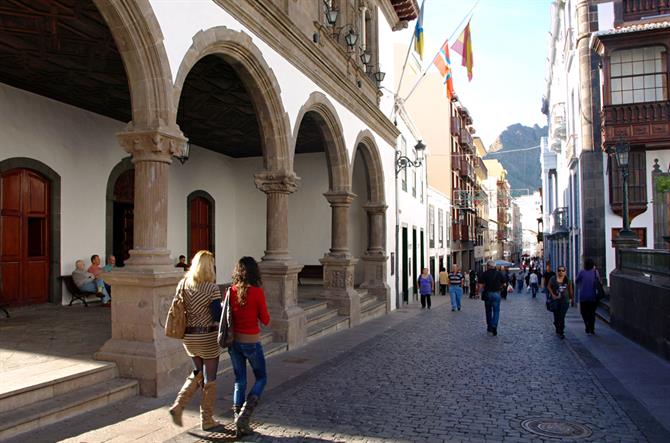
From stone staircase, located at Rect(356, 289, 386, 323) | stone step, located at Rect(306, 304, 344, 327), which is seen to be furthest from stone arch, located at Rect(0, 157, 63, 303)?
stone staircase, located at Rect(356, 289, 386, 323)

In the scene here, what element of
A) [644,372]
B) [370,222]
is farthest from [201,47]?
[370,222]

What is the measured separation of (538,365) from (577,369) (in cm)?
55

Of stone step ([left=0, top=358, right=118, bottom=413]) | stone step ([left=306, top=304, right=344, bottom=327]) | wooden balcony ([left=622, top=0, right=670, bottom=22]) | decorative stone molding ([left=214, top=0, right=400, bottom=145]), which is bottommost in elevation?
stone step ([left=306, top=304, right=344, bottom=327])

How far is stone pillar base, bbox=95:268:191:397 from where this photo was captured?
19.6 ft

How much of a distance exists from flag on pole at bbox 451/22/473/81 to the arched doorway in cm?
876

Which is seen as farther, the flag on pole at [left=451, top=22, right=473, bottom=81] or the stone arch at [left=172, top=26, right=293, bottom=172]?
the flag on pole at [left=451, top=22, right=473, bottom=81]

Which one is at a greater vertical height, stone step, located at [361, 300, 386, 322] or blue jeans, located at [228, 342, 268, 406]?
blue jeans, located at [228, 342, 268, 406]

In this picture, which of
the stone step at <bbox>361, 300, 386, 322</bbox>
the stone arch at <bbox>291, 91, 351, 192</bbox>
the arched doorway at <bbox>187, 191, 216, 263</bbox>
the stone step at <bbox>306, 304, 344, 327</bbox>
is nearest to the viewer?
the stone step at <bbox>306, 304, 344, 327</bbox>

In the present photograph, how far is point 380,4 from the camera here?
17.3 m

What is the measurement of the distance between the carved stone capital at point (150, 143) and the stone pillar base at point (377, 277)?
1018 centimetres

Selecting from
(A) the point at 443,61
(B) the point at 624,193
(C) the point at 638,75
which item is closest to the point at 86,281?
(A) the point at 443,61

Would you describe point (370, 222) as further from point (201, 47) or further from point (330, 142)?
point (201, 47)

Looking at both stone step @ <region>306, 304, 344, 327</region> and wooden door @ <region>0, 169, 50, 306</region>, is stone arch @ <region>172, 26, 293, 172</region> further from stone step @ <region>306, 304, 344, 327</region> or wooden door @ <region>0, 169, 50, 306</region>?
wooden door @ <region>0, 169, 50, 306</region>

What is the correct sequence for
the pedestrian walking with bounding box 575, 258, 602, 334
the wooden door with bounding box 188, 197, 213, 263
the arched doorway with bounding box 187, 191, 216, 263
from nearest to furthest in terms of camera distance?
the pedestrian walking with bounding box 575, 258, 602, 334, the arched doorway with bounding box 187, 191, 216, 263, the wooden door with bounding box 188, 197, 213, 263
